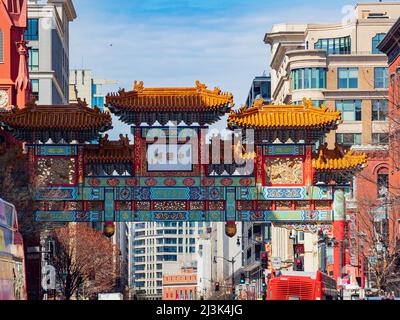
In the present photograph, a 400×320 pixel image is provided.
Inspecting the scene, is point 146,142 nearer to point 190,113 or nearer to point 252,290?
point 190,113

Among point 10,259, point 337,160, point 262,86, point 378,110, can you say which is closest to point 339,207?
point 337,160

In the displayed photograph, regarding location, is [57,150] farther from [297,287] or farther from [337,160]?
[297,287]

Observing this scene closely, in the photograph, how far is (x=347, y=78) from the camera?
Result: 104m

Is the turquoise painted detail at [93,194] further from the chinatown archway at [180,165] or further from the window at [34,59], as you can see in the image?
the window at [34,59]

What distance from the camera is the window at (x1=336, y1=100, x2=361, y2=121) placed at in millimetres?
103250

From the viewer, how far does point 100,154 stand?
61750mm

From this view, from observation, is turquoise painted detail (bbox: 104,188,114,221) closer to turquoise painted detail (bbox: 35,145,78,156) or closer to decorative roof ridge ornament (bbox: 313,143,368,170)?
turquoise painted detail (bbox: 35,145,78,156)

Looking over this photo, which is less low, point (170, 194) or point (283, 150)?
point (283, 150)

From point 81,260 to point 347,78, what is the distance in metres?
28.6

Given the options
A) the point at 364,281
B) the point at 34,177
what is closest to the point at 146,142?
the point at 34,177

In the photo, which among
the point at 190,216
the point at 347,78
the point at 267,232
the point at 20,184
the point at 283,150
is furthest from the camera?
the point at 267,232

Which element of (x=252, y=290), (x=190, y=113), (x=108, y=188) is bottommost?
(x=252, y=290)

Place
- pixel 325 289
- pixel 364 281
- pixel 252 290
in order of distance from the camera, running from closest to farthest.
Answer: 1. pixel 325 289
2. pixel 364 281
3. pixel 252 290

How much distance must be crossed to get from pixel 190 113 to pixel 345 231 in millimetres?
Answer: 10810
